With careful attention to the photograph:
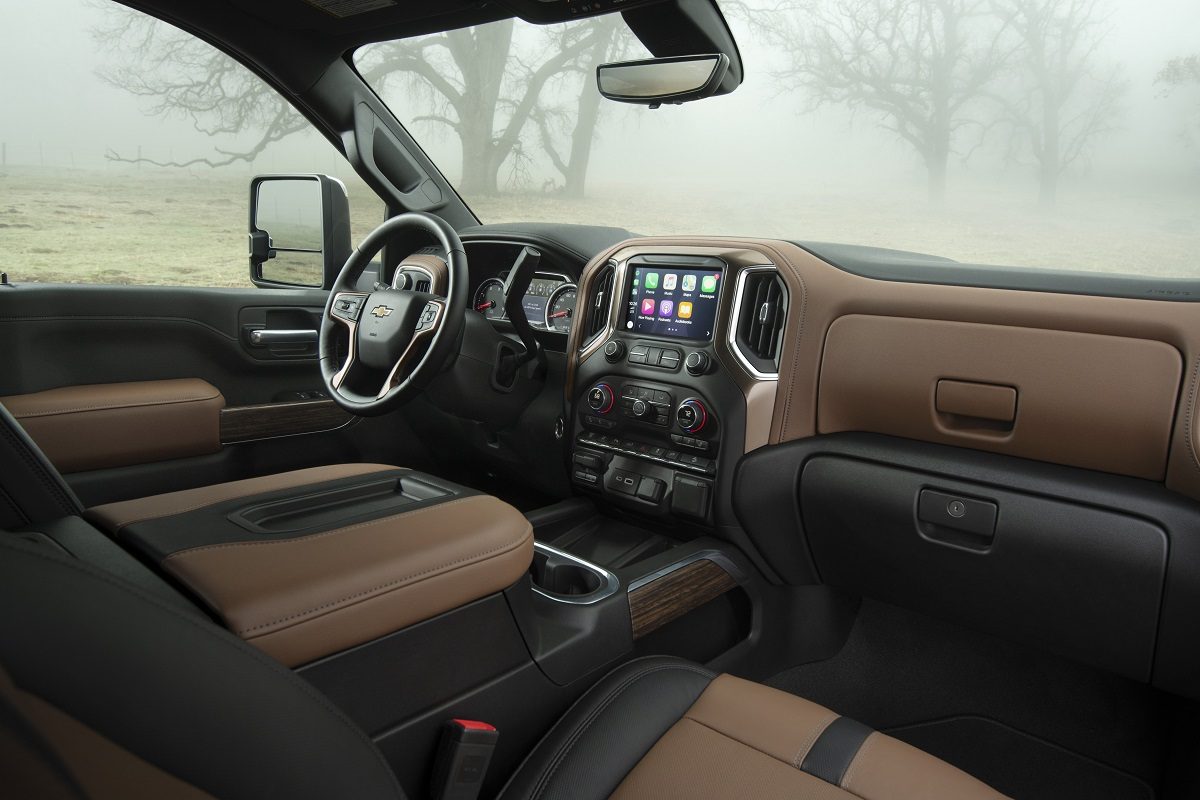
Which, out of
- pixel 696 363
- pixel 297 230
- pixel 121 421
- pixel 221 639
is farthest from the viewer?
pixel 297 230

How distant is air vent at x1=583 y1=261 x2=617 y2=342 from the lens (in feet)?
6.64

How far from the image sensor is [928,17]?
2156mm

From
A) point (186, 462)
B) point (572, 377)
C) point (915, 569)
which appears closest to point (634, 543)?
point (572, 377)

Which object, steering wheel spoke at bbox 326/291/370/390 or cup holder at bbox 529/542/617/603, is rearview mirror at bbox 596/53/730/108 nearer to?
steering wheel spoke at bbox 326/291/370/390

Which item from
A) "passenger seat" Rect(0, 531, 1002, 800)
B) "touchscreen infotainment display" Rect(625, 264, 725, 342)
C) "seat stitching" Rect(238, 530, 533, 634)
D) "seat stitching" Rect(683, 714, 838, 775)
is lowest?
"seat stitching" Rect(683, 714, 838, 775)

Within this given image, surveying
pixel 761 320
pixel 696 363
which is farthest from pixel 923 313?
pixel 696 363

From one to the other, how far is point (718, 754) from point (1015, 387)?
803 millimetres

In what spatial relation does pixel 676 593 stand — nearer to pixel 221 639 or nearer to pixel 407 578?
pixel 407 578

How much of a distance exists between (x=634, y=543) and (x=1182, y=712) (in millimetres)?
1114

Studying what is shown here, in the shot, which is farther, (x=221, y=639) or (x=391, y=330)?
(x=391, y=330)

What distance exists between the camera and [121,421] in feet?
7.25

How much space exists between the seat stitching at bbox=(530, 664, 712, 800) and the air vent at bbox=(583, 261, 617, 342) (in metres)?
0.96

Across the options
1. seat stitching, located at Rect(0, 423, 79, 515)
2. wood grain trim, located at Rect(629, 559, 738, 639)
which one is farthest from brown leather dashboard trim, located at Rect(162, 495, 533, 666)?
wood grain trim, located at Rect(629, 559, 738, 639)

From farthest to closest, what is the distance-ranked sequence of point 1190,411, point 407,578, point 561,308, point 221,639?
point 561,308 → point 1190,411 → point 407,578 → point 221,639
